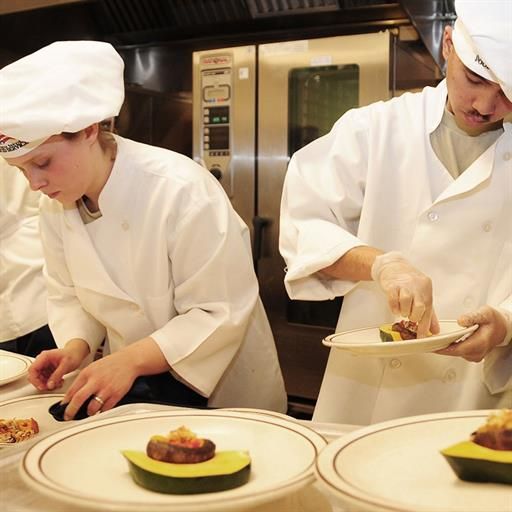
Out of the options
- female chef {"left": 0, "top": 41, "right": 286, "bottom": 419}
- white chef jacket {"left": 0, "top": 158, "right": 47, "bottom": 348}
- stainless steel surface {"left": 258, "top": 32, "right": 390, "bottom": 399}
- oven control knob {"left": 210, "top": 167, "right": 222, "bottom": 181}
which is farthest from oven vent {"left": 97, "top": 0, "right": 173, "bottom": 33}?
female chef {"left": 0, "top": 41, "right": 286, "bottom": 419}

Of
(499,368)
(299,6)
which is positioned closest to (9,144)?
(499,368)

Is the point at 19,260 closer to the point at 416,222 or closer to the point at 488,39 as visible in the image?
the point at 416,222

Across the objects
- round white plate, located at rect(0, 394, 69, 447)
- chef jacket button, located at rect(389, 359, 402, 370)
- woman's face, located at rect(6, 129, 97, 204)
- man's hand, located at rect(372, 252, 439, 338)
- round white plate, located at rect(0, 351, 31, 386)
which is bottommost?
round white plate, located at rect(0, 351, 31, 386)

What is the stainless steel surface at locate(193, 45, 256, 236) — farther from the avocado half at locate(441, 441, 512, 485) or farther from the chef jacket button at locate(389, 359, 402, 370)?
the avocado half at locate(441, 441, 512, 485)

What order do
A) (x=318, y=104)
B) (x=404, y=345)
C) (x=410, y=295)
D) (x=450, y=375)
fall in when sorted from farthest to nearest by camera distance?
(x=318, y=104), (x=450, y=375), (x=410, y=295), (x=404, y=345)

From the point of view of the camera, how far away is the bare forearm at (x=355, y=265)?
1230 millimetres

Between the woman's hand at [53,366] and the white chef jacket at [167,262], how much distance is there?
10cm

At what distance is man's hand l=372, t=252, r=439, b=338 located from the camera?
40.9 inches

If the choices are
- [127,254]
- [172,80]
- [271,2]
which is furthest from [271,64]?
[127,254]

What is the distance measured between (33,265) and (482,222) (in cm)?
145

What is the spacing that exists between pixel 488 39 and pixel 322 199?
0.44m

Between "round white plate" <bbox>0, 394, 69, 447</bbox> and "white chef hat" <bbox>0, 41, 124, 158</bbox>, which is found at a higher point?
"white chef hat" <bbox>0, 41, 124, 158</bbox>

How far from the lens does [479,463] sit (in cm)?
64

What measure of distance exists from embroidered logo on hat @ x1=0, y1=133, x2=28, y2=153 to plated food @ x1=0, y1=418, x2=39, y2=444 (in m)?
0.47
